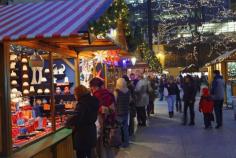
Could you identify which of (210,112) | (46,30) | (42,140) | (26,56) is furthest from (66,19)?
(210,112)

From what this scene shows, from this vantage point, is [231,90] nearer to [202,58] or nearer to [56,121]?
[56,121]

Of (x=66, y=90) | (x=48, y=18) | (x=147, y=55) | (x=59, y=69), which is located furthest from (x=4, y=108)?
(x=147, y=55)

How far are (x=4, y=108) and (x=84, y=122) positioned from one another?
1.20 m

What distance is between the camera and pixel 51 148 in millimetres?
7430

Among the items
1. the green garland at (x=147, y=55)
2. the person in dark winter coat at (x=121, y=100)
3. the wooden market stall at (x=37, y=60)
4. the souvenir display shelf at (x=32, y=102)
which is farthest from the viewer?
the green garland at (x=147, y=55)

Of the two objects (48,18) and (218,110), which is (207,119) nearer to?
(218,110)

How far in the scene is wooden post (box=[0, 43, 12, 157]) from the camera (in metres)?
6.39

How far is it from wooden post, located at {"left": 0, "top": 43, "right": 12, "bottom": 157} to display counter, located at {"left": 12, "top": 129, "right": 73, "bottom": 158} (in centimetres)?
18

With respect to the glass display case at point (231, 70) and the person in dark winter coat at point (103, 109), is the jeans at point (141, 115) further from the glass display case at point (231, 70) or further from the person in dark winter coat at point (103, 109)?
the glass display case at point (231, 70)

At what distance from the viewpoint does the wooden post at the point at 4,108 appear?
21.0 ft

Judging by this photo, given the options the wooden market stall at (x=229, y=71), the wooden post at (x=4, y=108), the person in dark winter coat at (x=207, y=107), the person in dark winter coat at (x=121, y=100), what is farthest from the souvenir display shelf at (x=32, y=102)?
the wooden market stall at (x=229, y=71)

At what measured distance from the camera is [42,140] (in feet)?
25.5

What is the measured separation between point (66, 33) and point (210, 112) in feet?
30.5

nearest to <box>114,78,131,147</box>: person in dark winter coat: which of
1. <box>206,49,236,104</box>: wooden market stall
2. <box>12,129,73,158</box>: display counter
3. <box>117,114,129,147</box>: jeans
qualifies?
<box>117,114,129,147</box>: jeans
